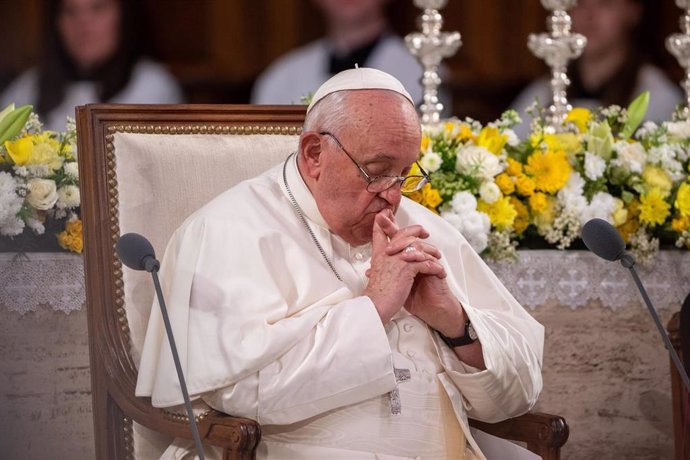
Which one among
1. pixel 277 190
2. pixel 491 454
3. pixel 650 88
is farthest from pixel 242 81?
pixel 491 454

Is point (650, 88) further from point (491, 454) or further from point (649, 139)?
point (491, 454)

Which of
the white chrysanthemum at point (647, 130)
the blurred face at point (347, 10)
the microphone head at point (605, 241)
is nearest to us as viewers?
the microphone head at point (605, 241)

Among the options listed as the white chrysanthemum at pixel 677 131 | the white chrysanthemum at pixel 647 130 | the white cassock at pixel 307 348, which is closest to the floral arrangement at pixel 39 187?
the white cassock at pixel 307 348

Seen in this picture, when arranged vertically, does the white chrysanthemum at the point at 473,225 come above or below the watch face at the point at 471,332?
above

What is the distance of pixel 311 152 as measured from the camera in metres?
3.60

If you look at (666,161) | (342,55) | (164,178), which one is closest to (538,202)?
(666,161)

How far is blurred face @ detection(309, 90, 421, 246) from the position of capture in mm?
3482

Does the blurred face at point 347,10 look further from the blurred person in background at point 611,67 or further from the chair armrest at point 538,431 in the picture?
the chair armrest at point 538,431

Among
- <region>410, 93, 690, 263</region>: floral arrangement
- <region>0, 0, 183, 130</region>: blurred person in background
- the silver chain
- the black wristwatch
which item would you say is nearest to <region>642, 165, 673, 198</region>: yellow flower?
<region>410, 93, 690, 263</region>: floral arrangement

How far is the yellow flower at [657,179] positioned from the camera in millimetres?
5031

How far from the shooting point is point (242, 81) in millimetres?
6773

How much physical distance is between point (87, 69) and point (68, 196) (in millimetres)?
2168

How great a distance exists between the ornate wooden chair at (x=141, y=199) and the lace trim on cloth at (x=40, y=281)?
2.39ft

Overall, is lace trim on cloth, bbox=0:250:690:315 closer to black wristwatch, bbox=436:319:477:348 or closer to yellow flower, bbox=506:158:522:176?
yellow flower, bbox=506:158:522:176
